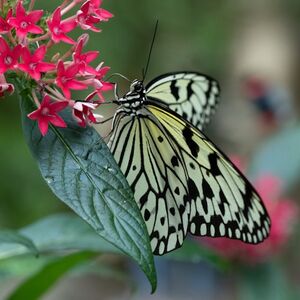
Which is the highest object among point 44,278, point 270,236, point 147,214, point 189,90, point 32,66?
point 32,66

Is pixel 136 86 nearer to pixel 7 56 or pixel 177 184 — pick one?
pixel 177 184

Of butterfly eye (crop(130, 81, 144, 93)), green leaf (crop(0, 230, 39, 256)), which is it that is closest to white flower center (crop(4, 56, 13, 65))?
green leaf (crop(0, 230, 39, 256))

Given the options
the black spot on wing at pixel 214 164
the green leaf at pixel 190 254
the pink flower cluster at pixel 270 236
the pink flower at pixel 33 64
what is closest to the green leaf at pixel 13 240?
the pink flower at pixel 33 64

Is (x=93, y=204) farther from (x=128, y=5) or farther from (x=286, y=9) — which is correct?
(x=286, y=9)

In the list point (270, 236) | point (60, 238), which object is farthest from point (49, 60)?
point (270, 236)

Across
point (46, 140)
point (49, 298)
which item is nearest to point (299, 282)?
point (49, 298)

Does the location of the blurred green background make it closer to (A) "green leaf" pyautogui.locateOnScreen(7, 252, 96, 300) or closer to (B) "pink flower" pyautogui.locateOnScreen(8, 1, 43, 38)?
(A) "green leaf" pyautogui.locateOnScreen(7, 252, 96, 300)

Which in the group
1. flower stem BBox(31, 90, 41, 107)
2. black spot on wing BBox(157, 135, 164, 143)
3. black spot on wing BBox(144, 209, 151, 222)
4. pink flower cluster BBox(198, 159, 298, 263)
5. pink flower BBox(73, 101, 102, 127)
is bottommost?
pink flower cluster BBox(198, 159, 298, 263)
